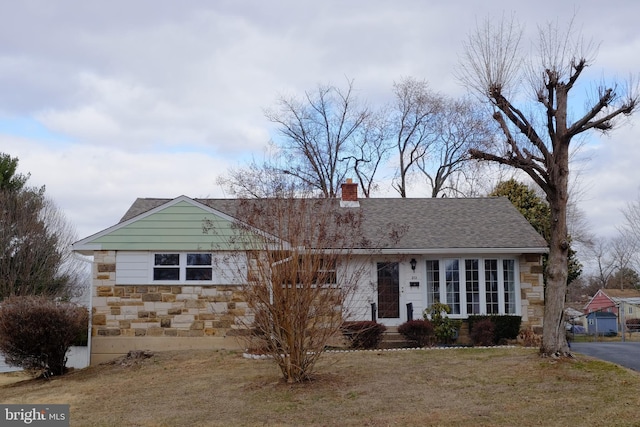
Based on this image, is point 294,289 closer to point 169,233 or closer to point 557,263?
point 557,263

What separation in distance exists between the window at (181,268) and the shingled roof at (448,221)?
141 cm

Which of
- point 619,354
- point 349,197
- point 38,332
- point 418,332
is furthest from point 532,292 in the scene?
point 38,332

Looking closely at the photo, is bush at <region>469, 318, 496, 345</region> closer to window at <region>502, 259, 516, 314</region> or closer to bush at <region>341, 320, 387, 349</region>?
window at <region>502, 259, 516, 314</region>

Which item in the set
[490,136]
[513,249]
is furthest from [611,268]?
[513,249]

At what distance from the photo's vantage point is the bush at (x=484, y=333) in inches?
653

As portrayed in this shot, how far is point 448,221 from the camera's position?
64.8 ft

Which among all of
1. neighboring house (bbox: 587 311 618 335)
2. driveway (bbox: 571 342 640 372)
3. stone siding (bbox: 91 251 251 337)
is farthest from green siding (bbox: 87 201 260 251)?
neighboring house (bbox: 587 311 618 335)

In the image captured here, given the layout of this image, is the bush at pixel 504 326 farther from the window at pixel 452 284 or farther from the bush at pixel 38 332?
the bush at pixel 38 332

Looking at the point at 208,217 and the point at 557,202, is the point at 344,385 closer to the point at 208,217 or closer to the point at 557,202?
the point at 557,202

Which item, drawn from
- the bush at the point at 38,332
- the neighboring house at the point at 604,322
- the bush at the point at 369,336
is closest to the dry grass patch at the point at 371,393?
the bush at the point at 38,332

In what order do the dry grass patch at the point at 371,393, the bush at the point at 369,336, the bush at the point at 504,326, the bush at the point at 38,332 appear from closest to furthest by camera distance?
the dry grass patch at the point at 371,393 < the bush at the point at 38,332 < the bush at the point at 369,336 < the bush at the point at 504,326

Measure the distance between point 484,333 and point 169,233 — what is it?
839 centimetres

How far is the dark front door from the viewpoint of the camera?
18000mm

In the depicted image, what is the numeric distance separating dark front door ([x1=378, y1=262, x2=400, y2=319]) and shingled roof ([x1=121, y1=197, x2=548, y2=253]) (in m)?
0.75
